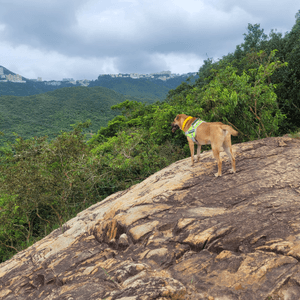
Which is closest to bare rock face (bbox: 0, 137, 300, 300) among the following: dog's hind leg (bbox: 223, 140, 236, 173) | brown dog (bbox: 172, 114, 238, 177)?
dog's hind leg (bbox: 223, 140, 236, 173)

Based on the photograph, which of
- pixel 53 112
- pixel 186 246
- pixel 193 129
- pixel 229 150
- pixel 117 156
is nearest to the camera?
pixel 186 246

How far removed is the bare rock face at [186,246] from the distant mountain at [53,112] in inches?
2035

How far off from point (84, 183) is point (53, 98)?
9428cm

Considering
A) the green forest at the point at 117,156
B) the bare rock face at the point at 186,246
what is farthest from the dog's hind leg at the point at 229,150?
the green forest at the point at 117,156

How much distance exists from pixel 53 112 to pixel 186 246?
84.5 m

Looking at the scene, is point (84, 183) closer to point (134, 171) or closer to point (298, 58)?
point (134, 171)

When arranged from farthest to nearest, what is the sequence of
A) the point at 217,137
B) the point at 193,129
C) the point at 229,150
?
the point at 193,129 → the point at 229,150 → the point at 217,137

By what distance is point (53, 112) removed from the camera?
77812 millimetres

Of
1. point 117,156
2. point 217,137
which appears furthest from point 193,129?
point 117,156

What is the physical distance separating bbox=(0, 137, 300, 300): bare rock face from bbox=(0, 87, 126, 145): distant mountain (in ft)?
170

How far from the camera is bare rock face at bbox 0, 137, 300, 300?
9.04 ft

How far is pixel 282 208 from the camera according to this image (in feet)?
12.3

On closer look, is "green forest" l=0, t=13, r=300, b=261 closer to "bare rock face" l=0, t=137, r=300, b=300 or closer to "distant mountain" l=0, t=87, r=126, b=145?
"bare rock face" l=0, t=137, r=300, b=300

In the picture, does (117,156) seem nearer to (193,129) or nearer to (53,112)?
(193,129)
